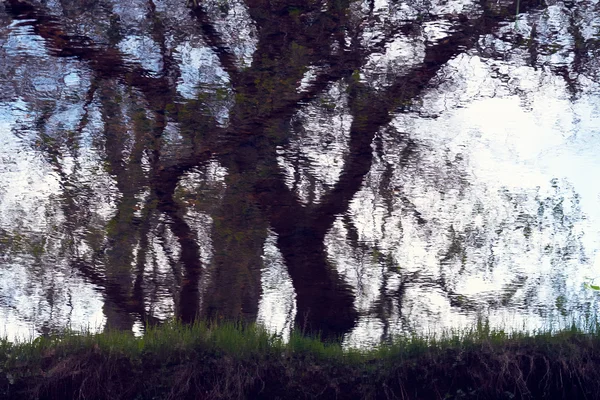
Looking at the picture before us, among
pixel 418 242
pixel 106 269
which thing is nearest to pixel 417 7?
pixel 418 242

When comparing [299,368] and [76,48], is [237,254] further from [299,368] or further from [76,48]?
[76,48]

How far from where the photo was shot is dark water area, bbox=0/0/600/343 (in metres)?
5.05

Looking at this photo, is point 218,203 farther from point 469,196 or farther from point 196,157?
point 469,196

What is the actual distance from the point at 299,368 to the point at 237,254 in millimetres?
1218

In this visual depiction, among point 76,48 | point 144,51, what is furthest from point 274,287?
point 76,48

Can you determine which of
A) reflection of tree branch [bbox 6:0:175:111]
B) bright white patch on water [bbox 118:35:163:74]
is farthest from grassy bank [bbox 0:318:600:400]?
bright white patch on water [bbox 118:35:163:74]

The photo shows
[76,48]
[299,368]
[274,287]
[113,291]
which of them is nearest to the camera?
[299,368]

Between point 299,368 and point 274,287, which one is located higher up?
point 274,287

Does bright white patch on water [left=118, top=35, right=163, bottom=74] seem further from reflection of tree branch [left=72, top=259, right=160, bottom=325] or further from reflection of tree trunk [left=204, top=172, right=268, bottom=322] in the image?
reflection of tree branch [left=72, top=259, right=160, bottom=325]

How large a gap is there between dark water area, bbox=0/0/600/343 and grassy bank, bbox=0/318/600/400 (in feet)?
1.22

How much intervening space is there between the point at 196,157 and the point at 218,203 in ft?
1.50

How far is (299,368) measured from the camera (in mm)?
4688

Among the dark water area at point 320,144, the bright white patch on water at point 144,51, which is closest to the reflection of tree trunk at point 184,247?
the dark water area at point 320,144

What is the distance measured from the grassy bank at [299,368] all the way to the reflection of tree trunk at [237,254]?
0.52 metres
